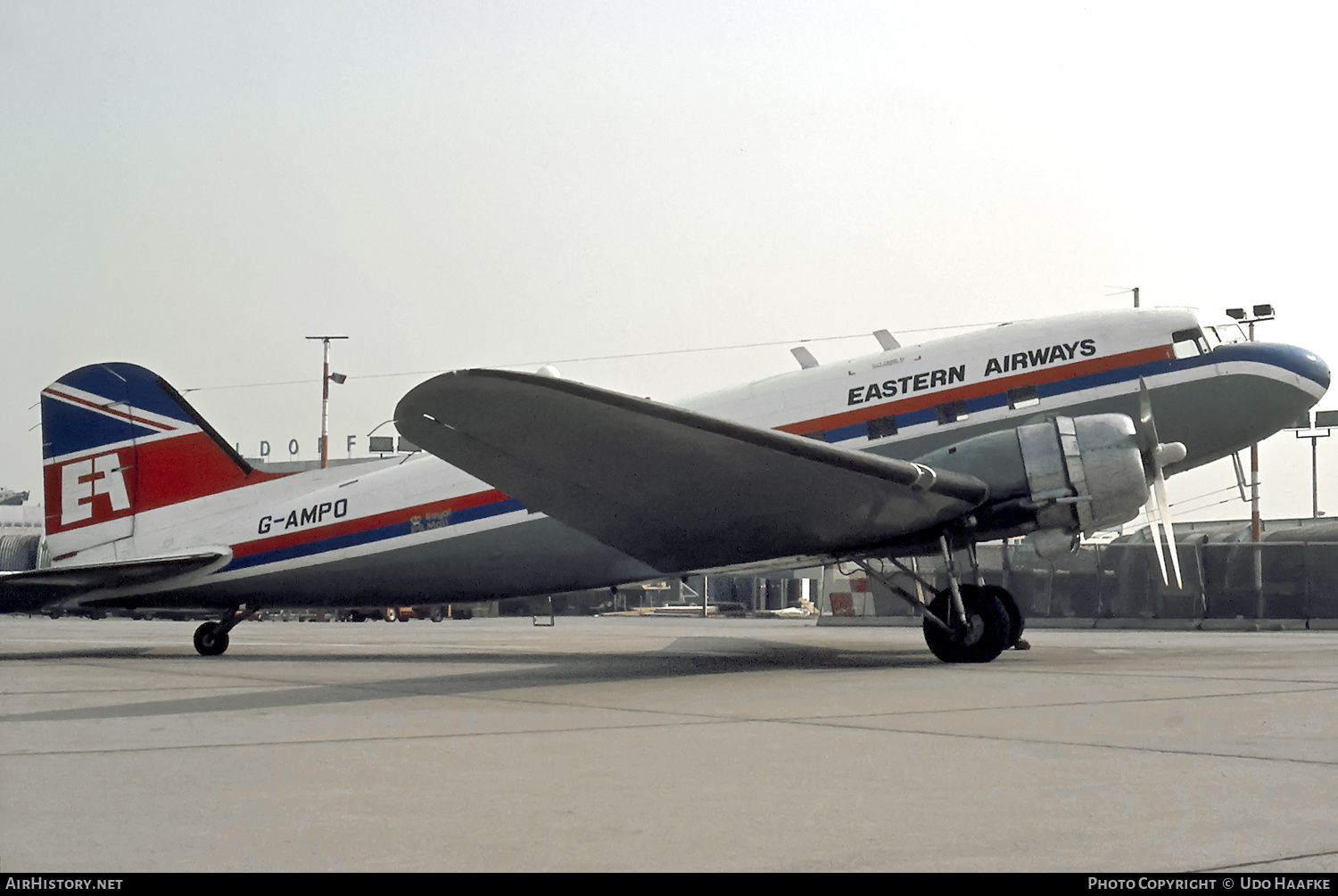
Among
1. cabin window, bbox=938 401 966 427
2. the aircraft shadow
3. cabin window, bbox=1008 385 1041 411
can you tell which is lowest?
the aircraft shadow

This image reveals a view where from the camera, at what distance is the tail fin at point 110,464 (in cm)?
1870

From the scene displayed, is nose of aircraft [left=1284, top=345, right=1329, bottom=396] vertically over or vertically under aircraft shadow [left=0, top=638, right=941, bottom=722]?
over

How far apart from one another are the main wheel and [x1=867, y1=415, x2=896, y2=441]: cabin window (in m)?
10.4

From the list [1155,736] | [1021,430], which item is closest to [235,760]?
[1155,736]

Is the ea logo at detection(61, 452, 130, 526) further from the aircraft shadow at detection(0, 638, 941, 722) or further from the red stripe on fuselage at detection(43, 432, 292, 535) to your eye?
the aircraft shadow at detection(0, 638, 941, 722)

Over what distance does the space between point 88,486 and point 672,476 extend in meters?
10.7

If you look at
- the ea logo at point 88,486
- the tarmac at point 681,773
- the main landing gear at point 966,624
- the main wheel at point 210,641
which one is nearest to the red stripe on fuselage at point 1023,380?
the main landing gear at point 966,624

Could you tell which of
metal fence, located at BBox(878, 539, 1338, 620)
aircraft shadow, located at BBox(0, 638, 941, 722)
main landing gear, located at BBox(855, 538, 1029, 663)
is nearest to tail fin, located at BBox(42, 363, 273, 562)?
aircraft shadow, located at BBox(0, 638, 941, 722)

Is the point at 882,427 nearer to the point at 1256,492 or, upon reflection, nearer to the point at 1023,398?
the point at 1023,398

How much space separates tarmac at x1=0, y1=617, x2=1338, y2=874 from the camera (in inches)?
166

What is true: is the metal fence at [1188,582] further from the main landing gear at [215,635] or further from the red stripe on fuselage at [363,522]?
the main landing gear at [215,635]

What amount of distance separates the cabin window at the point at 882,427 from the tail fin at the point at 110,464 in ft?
31.8

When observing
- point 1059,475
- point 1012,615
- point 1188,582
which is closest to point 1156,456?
point 1059,475
